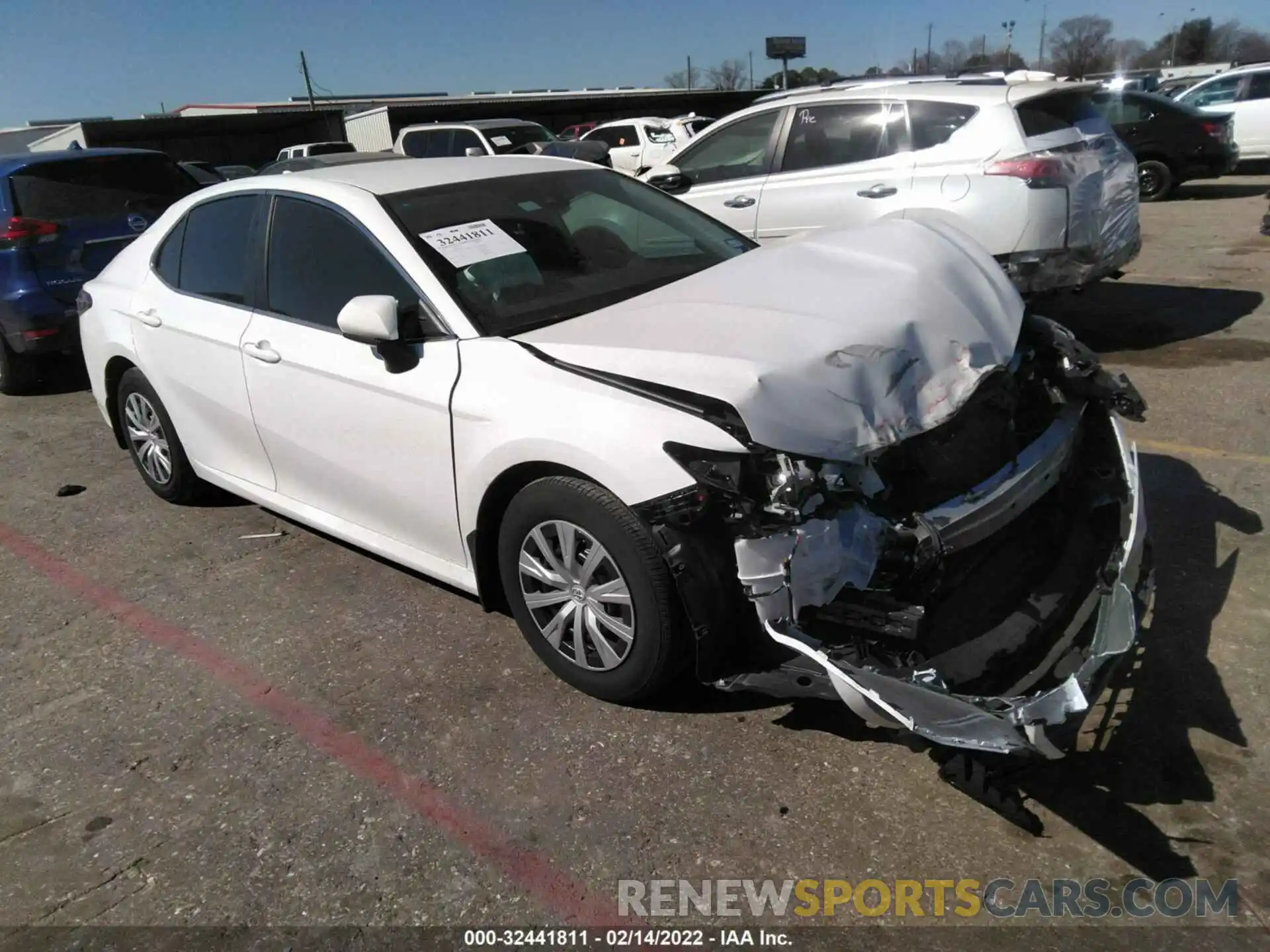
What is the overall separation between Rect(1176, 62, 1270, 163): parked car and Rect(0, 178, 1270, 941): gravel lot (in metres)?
14.7

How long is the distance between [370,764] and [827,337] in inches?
74.5

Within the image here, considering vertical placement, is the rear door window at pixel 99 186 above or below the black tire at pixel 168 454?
above

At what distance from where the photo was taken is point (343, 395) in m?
3.51

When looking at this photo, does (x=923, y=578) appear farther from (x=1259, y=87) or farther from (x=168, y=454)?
(x=1259, y=87)

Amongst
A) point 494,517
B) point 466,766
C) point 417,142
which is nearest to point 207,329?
point 494,517

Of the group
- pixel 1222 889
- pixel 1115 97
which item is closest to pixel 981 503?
pixel 1222 889

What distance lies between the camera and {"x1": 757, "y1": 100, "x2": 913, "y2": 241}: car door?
21.3ft

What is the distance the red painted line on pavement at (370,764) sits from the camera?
2434mm

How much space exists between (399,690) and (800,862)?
60.0 inches

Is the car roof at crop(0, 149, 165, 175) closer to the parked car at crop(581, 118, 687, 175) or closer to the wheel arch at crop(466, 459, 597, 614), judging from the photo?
→ the wheel arch at crop(466, 459, 597, 614)

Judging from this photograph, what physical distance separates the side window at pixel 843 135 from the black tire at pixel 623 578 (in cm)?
469

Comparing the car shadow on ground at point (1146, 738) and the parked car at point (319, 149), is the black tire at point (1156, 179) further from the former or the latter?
the parked car at point (319, 149)

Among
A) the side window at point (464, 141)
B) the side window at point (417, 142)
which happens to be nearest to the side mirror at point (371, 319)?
the side window at point (464, 141)

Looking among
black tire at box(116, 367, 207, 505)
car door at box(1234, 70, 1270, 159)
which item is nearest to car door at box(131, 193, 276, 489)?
black tire at box(116, 367, 207, 505)
